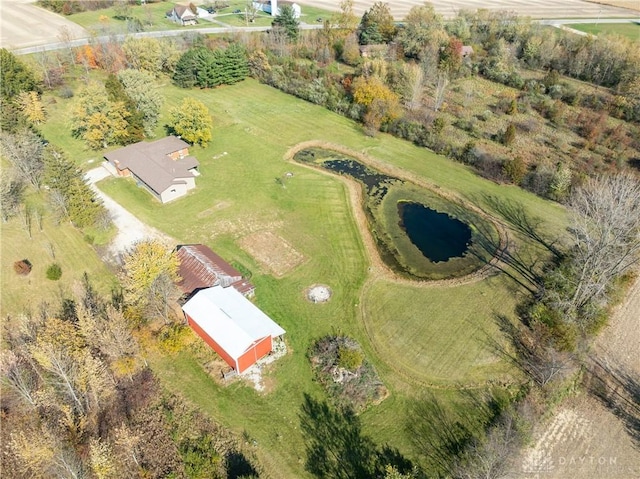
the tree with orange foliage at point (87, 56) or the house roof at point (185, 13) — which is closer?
the tree with orange foliage at point (87, 56)

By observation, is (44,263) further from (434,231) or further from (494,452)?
(494,452)

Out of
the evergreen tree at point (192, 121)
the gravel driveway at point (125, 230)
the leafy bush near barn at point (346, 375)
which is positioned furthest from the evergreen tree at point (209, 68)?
the leafy bush near barn at point (346, 375)

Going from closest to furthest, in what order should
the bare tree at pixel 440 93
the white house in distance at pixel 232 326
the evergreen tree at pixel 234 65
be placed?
the white house in distance at pixel 232 326 → the bare tree at pixel 440 93 → the evergreen tree at pixel 234 65

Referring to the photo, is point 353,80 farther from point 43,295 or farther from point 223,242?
point 43,295

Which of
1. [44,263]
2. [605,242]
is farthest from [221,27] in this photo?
[605,242]

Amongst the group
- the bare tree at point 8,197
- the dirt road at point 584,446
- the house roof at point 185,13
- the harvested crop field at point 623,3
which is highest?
the harvested crop field at point 623,3

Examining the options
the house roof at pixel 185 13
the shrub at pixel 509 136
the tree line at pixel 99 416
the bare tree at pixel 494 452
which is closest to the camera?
the bare tree at pixel 494 452

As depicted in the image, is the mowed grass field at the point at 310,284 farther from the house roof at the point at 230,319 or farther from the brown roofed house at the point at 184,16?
the brown roofed house at the point at 184,16

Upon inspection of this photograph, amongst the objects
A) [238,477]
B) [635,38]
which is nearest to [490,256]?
[238,477]
